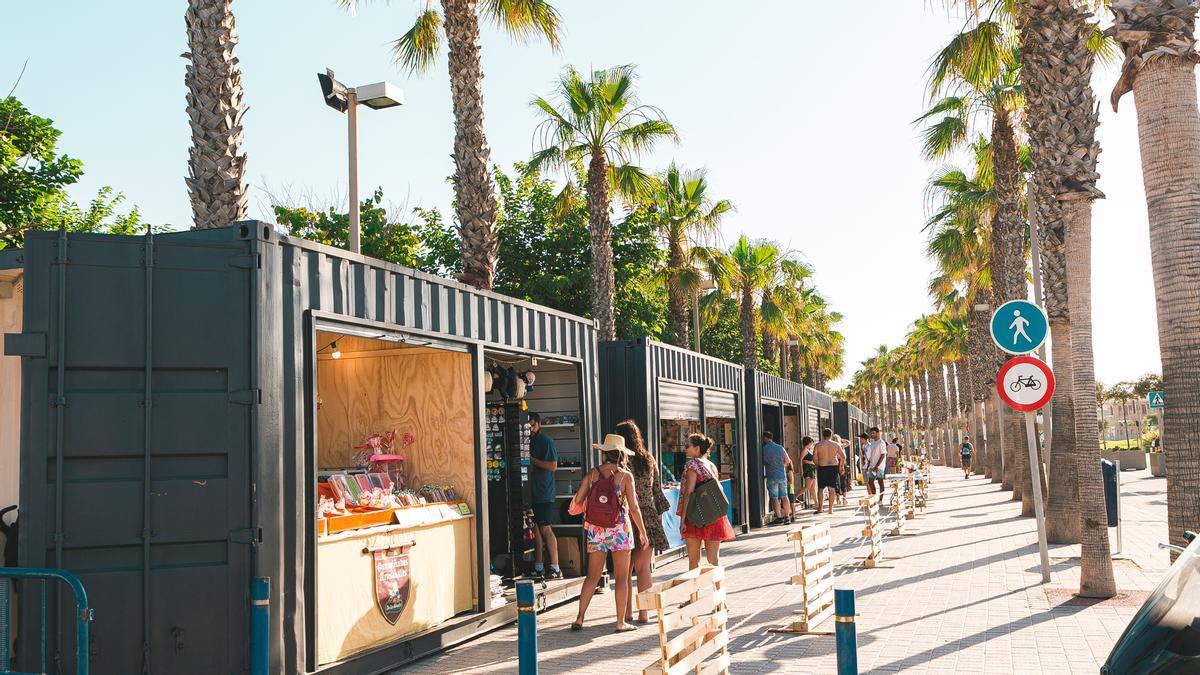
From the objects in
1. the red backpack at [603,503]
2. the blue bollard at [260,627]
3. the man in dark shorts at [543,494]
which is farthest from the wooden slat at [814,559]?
the blue bollard at [260,627]

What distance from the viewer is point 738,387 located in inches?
786

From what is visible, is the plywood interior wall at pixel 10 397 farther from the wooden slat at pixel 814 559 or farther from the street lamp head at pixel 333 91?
the wooden slat at pixel 814 559

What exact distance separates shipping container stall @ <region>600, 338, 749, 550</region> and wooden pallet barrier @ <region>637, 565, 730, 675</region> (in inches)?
305

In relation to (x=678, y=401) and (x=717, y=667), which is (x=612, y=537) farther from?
(x=678, y=401)

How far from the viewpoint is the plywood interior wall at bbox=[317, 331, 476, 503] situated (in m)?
9.67

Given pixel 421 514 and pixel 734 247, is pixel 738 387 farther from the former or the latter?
pixel 734 247

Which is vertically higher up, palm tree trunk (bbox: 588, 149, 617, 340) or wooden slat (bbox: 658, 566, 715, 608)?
palm tree trunk (bbox: 588, 149, 617, 340)

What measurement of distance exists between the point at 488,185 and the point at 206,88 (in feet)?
16.7

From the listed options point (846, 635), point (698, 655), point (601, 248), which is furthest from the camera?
point (601, 248)

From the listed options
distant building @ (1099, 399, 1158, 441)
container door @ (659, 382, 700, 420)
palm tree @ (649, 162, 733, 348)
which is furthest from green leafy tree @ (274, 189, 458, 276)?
distant building @ (1099, 399, 1158, 441)

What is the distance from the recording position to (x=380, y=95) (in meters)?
10.1

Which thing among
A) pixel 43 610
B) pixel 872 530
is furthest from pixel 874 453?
pixel 43 610

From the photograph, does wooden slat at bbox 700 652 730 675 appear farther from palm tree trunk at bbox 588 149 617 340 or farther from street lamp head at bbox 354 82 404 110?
palm tree trunk at bbox 588 149 617 340

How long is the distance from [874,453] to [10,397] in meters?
18.6
